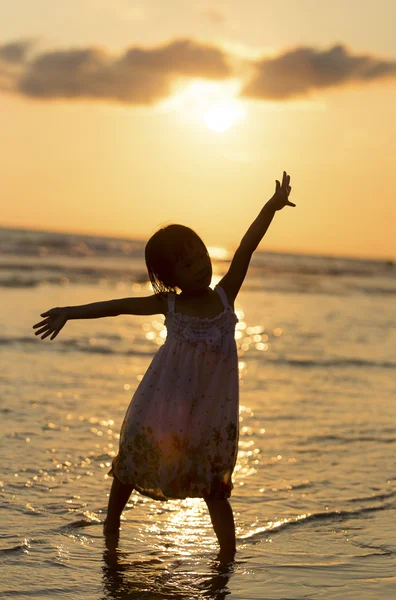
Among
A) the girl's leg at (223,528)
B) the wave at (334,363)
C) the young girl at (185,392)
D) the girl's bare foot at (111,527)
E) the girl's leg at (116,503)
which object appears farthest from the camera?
the wave at (334,363)

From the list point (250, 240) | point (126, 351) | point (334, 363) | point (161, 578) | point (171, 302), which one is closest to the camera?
point (161, 578)

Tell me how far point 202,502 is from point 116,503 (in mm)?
926

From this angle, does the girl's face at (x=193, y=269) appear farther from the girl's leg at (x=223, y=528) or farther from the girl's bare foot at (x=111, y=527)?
the girl's bare foot at (x=111, y=527)

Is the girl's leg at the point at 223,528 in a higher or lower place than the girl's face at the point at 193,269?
lower

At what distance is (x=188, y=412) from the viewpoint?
4258 mm

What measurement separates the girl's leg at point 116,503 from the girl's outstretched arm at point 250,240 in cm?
111

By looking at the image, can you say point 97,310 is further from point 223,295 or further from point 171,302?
point 223,295

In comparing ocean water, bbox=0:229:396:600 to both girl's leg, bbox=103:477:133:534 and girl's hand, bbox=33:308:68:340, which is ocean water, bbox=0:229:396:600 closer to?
girl's leg, bbox=103:477:133:534

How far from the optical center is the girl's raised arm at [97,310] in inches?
162

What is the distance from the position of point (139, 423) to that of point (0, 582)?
3.18 ft

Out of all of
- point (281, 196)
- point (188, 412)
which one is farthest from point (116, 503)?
point (281, 196)

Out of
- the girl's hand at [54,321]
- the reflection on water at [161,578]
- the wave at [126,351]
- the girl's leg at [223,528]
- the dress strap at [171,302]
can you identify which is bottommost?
the reflection on water at [161,578]

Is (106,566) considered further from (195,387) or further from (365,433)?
(365,433)

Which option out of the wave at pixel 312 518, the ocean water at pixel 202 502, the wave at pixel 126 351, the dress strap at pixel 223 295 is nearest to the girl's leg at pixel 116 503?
the ocean water at pixel 202 502
